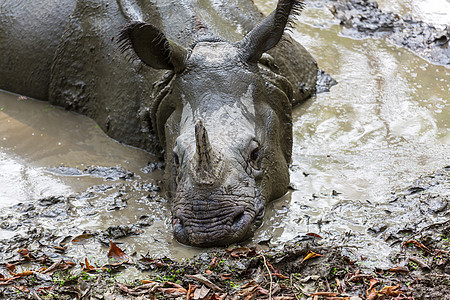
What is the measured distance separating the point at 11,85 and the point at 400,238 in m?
5.73

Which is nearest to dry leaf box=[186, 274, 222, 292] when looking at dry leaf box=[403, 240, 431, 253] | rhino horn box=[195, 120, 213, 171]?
rhino horn box=[195, 120, 213, 171]

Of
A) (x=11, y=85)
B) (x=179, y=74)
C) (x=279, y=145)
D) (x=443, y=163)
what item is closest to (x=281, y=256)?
(x=279, y=145)

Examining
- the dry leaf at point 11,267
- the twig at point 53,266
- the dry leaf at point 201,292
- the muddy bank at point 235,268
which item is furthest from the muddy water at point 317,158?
the dry leaf at point 201,292

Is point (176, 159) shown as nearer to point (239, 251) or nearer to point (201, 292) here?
point (239, 251)

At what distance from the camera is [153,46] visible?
5.34 m

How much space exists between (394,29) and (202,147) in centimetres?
614

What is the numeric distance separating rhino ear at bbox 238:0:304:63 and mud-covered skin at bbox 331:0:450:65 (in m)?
3.78

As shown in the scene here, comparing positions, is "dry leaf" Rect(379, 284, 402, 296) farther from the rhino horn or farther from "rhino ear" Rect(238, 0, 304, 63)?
"rhino ear" Rect(238, 0, 304, 63)

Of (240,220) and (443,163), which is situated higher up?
(240,220)

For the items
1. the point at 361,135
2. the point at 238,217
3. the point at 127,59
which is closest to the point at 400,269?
the point at 238,217

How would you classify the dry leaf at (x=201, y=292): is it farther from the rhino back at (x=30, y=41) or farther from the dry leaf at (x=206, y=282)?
the rhino back at (x=30, y=41)

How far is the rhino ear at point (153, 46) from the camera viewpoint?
5.19 meters

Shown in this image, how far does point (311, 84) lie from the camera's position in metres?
7.65

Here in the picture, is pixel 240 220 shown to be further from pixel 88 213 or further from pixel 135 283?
pixel 88 213
